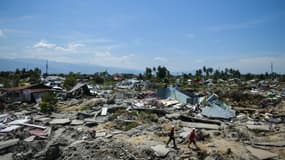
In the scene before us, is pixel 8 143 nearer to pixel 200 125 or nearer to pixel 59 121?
pixel 59 121

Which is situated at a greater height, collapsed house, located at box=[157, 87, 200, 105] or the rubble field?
collapsed house, located at box=[157, 87, 200, 105]

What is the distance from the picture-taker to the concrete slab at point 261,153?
901 cm

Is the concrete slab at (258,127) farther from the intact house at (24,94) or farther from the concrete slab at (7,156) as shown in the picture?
the intact house at (24,94)

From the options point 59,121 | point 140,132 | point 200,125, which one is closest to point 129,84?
point 59,121

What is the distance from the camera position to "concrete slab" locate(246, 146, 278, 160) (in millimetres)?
9008

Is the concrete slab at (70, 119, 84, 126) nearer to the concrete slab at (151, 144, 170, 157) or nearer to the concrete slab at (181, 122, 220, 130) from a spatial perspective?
the concrete slab at (151, 144, 170, 157)

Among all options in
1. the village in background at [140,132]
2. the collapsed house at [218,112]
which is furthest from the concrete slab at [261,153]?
the collapsed house at [218,112]

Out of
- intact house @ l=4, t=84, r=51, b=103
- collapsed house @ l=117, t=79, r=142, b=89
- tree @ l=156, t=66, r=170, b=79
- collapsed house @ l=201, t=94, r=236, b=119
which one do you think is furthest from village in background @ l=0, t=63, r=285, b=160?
tree @ l=156, t=66, r=170, b=79

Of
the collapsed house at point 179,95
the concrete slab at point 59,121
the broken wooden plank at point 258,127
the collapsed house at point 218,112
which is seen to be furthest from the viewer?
the collapsed house at point 179,95

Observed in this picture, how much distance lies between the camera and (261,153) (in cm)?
938

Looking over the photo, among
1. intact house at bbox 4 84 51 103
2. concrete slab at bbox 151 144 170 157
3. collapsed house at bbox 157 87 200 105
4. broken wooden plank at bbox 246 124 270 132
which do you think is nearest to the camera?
concrete slab at bbox 151 144 170 157

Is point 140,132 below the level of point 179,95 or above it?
below

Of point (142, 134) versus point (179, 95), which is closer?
point (142, 134)

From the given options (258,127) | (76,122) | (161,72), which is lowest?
(76,122)
